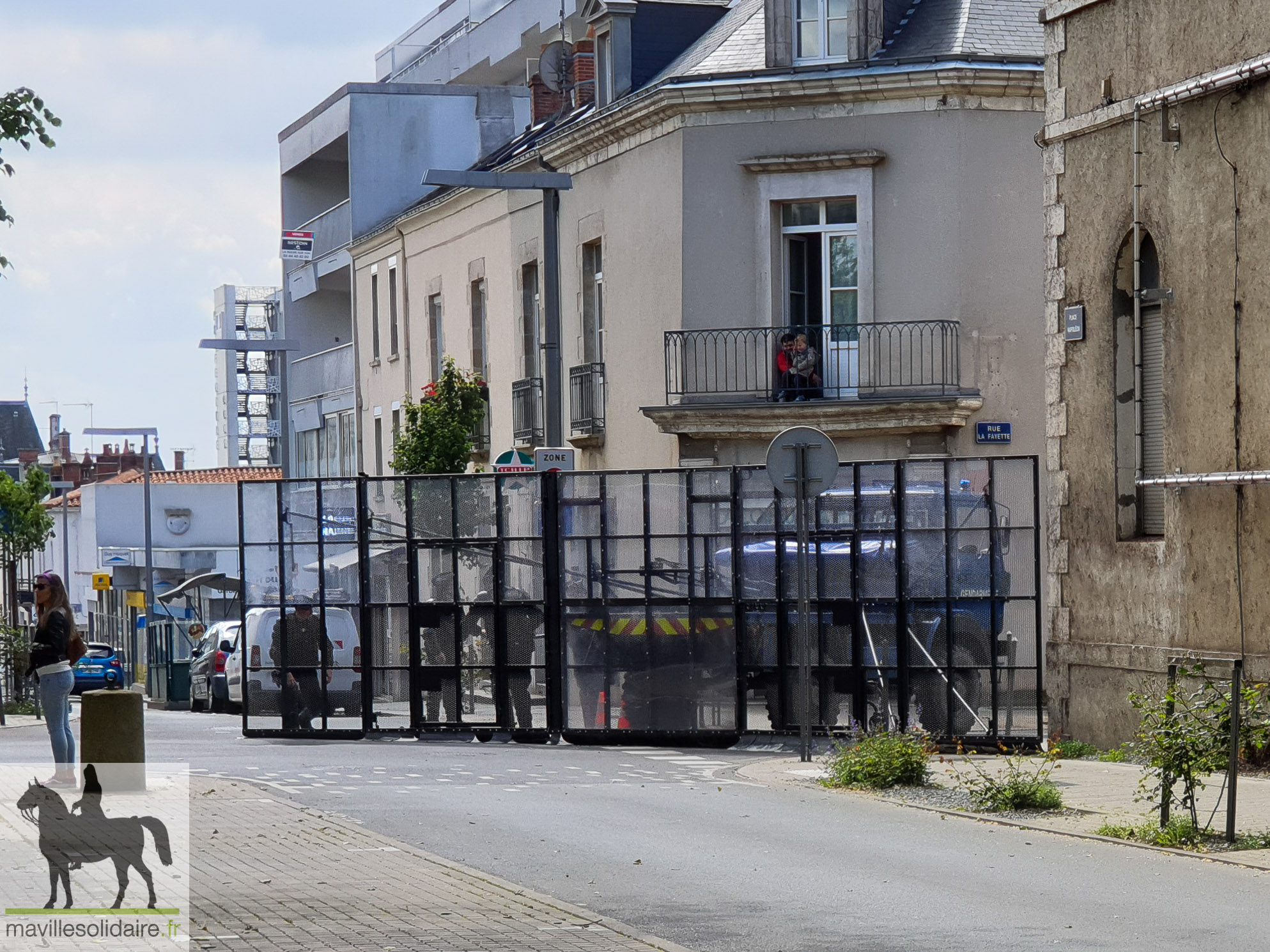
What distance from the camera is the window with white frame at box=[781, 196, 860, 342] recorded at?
28.3 metres

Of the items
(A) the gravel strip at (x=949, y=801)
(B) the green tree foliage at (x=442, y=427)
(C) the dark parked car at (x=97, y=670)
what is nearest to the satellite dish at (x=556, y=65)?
(B) the green tree foliage at (x=442, y=427)

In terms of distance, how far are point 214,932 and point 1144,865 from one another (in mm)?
5259

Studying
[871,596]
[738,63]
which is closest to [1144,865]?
[871,596]

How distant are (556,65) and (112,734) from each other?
25602 millimetres

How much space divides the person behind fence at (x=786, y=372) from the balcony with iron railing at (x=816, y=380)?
1cm

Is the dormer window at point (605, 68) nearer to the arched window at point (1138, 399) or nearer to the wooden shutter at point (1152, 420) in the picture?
the arched window at point (1138, 399)

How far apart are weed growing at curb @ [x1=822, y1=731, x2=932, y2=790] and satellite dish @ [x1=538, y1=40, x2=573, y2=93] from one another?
23897mm

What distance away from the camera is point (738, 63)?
28.9 meters

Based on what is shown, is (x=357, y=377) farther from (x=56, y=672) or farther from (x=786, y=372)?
(x=56, y=672)

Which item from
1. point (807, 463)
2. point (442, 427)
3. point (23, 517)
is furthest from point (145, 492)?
point (807, 463)

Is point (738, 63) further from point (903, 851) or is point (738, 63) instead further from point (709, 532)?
point (903, 851)

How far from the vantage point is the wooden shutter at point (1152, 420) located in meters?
16.7

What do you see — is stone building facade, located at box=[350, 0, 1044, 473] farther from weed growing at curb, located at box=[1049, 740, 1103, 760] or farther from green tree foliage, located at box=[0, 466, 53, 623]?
green tree foliage, located at box=[0, 466, 53, 623]

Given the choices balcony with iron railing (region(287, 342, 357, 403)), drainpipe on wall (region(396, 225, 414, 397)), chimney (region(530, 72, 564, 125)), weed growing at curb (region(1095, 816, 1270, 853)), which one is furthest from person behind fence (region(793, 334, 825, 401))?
balcony with iron railing (region(287, 342, 357, 403))
